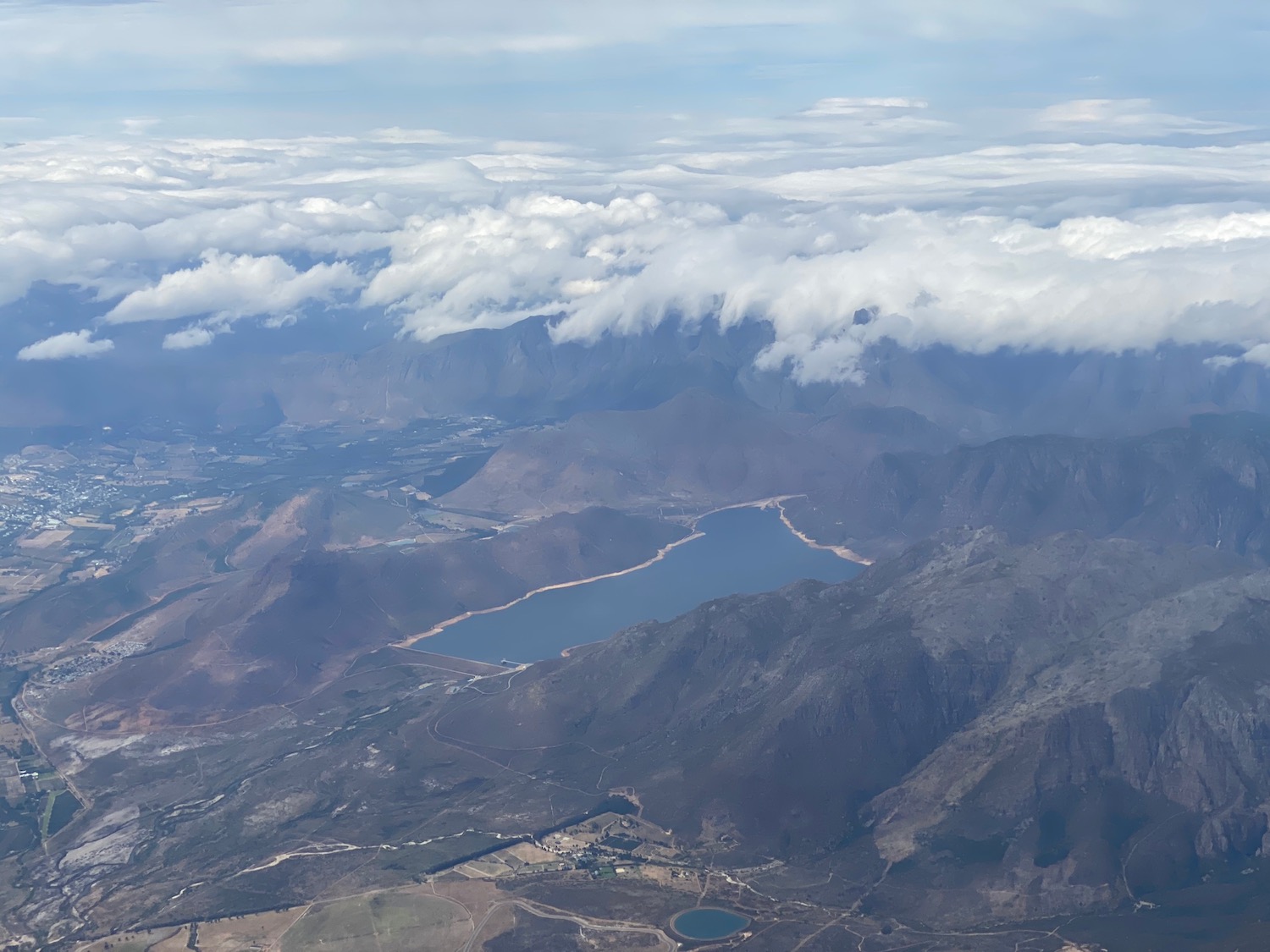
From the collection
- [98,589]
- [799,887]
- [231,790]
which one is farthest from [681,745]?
[98,589]

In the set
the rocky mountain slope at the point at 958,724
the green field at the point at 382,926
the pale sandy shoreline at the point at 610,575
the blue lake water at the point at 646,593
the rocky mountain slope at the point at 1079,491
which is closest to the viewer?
the green field at the point at 382,926

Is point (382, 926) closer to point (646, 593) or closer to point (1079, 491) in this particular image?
point (646, 593)

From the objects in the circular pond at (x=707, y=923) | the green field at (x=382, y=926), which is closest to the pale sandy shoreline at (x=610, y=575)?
the green field at (x=382, y=926)

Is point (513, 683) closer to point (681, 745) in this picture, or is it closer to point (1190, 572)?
point (681, 745)

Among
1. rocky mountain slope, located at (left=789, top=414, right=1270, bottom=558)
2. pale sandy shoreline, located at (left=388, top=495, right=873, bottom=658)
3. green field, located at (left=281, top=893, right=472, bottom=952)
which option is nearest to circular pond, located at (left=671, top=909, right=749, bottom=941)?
green field, located at (left=281, top=893, right=472, bottom=952)

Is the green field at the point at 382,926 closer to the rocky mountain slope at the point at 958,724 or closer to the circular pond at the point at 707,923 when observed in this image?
the circular pond at the point at 707,923

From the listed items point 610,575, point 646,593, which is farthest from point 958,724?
point 610,575

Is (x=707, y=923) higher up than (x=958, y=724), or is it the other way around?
(x=958, y=724)
